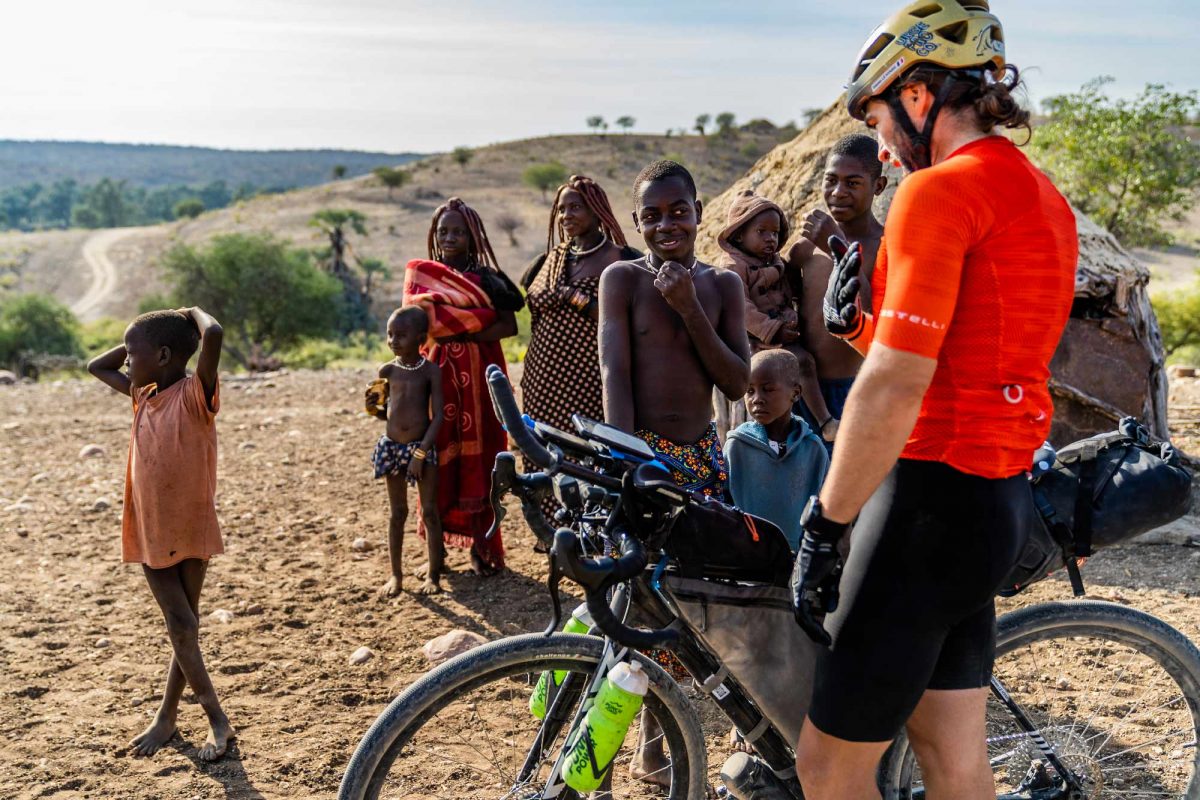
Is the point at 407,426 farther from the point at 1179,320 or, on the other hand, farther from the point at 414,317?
the point at 1179,320

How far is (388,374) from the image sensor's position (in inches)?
189

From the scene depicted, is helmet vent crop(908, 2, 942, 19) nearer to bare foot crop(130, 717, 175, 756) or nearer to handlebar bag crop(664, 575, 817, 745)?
handlebar bag crop(664, 575, 817, 745)

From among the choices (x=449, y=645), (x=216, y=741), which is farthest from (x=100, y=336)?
(x=216, y=741)

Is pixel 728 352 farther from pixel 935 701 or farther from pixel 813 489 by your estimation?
pixel 935 701

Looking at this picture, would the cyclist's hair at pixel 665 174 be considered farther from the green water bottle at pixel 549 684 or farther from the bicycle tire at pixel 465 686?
the bicycle tire at pixel 465 686

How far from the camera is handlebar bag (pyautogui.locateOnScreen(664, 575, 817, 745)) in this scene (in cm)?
221

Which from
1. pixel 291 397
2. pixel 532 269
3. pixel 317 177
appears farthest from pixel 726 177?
pixel 317 177

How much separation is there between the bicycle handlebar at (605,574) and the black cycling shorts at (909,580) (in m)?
0.36

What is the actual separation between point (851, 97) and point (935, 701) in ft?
3.90

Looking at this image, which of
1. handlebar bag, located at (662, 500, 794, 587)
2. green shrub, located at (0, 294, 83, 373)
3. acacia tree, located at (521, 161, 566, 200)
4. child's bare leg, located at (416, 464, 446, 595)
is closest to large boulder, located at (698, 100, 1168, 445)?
child's bare leg, located at (416, 464, 446, 595)

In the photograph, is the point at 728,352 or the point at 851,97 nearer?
the point at 851,97

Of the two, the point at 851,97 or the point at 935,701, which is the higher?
the point at 851,97

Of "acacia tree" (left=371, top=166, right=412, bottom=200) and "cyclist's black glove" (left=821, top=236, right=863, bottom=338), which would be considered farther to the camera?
"acacia tree" (left=371, top=166, right=412, bottom=200)

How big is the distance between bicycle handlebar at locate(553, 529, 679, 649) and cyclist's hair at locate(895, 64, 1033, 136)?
3.25ft
